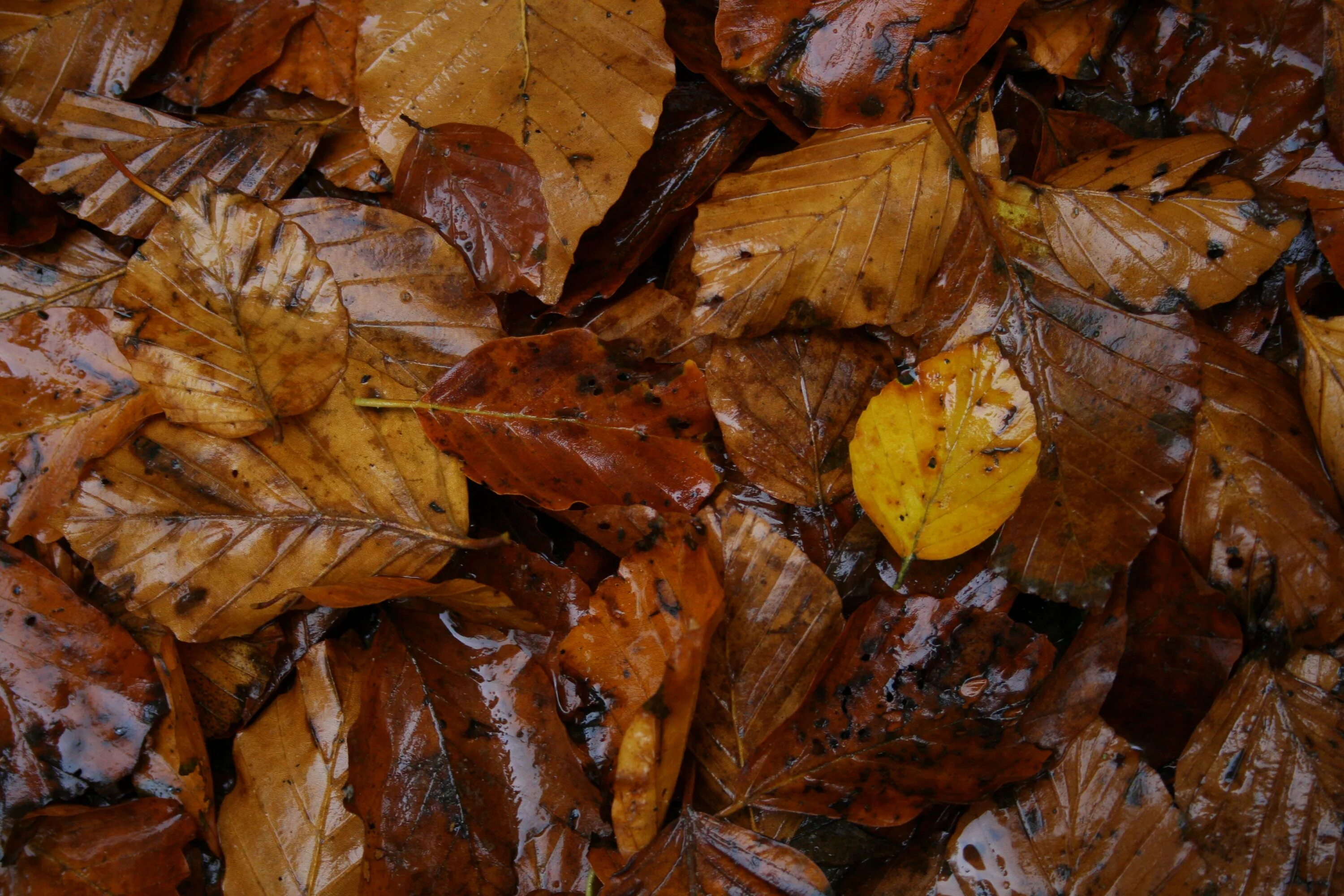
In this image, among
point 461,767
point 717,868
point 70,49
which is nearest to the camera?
point 717,868

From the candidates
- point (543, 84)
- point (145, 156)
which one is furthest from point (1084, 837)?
point (145, 156)

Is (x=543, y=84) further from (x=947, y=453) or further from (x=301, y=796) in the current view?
(x=301, y=796)

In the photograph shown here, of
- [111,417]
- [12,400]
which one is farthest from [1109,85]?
[12,400]

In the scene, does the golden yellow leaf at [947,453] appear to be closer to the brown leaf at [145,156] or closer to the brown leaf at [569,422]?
the brown leaf at [569,422]

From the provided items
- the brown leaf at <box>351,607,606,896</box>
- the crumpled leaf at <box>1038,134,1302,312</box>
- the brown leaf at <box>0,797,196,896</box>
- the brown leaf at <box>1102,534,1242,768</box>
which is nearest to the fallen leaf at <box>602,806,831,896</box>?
the brown leaf at <box>351,607,606,896</box>

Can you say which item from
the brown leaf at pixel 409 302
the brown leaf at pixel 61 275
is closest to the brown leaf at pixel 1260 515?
the brown leaf at pixel 409 302

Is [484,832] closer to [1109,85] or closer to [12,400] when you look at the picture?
[12,400]

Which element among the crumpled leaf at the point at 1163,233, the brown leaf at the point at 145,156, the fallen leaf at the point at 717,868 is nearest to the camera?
the fallen leaf at the point at 717,868
